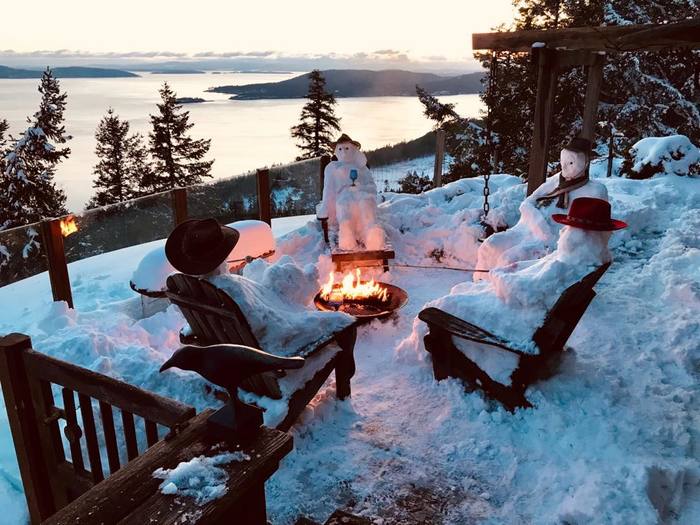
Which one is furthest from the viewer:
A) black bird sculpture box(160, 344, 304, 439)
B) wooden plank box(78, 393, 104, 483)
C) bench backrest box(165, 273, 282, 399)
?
bench backrest box(165, 273, 282, 399)

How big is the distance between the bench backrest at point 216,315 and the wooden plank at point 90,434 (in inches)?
34.5

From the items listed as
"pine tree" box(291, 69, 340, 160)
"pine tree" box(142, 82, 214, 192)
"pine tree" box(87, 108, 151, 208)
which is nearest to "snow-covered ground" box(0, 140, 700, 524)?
"pine tree" box(291, 69, 340, 160)

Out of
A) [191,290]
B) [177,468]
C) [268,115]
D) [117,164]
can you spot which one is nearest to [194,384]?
[191,290]

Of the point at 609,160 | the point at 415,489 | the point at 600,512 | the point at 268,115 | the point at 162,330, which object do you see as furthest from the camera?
the point at 268,115

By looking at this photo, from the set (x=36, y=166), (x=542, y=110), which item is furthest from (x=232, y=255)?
(x=36, y=166)

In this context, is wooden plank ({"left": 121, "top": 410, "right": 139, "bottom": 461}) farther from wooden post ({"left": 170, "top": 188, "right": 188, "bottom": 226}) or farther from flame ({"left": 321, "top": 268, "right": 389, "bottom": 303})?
wooden post ({"left": 170, "top": 188, "right": 188, "bottom": 226})

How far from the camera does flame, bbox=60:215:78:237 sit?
668cm

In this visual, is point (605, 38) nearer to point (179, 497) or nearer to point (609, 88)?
point (179, 497)

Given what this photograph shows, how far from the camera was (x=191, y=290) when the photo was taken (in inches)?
152

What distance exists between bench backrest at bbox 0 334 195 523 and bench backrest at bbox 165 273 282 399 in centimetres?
74

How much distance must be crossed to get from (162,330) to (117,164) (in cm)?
2537

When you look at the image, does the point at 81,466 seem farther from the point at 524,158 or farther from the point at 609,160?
the point at 524,158

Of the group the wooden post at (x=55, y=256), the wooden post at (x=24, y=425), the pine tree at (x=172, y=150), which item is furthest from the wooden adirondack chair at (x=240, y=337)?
the pine tree at (x=172, y=150)

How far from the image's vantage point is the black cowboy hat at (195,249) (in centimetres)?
375
